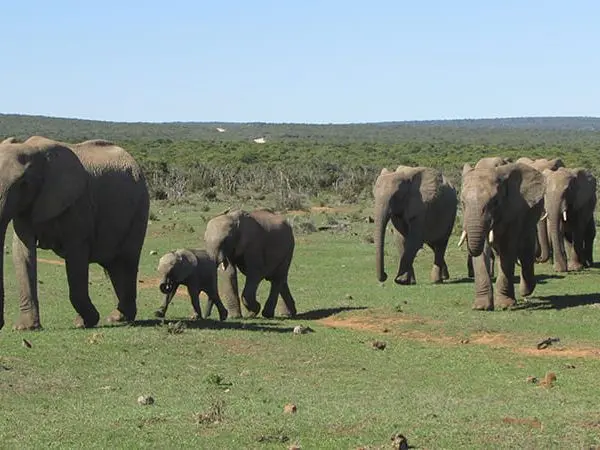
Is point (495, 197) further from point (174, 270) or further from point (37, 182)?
point (37, 182)

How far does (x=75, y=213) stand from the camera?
16.4 meters

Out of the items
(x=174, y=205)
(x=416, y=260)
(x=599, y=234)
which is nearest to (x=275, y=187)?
(x=174, y=205)

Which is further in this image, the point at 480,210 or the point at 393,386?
the point at 480,210

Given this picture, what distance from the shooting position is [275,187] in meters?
52.0

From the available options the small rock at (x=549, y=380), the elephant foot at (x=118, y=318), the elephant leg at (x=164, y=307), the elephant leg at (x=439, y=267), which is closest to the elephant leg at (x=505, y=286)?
the elephant leg at (x=439, y=267)

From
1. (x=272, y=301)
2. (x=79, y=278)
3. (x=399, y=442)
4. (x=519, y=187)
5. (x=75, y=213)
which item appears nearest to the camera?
(x=399, y=442)

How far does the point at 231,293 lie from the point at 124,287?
7.10 ft

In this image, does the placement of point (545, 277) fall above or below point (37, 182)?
below

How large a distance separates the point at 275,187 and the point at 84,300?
35.3 m

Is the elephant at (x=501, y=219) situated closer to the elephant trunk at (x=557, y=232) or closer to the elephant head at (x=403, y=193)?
the elephant head at (x=403, y=193)

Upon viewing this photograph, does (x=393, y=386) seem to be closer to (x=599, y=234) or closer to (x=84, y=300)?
(x=84, y=300)

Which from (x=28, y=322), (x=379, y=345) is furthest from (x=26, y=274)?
(x=379, y=345)

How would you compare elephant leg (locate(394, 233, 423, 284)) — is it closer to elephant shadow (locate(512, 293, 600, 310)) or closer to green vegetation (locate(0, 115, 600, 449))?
green vegetation (locate(0, 115, 600, 449))

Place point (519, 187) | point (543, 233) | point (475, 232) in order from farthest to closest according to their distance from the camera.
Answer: point (543, 233) < point (519, 187) < point (475, 232)
